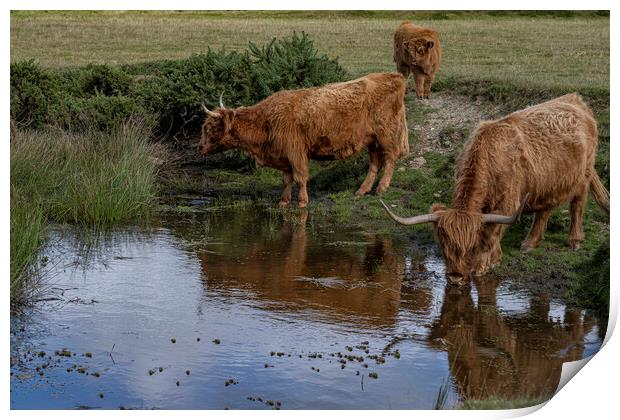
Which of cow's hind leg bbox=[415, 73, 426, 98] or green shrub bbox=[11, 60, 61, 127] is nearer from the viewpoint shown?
green shrub bbox=[11, 60, 61, 127]

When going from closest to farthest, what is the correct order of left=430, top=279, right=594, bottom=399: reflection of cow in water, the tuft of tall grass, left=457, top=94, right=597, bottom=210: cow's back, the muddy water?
1. the muddy water
2. left=430, top=279, right=594, bottom=399: reflection of cow in water
3. the tuft of tall grass
4. left=457, top=94, right=597, bottom=210: cow's back

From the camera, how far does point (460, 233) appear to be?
672 centimetres

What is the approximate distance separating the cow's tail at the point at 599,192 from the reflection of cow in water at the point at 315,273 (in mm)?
1562

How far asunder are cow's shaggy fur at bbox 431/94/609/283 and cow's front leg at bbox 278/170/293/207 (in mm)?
2777

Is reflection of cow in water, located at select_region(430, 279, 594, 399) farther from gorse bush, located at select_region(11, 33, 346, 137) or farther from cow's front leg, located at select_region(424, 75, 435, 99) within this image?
cow's front leg, located at select_region(424, 75, 435, 99)

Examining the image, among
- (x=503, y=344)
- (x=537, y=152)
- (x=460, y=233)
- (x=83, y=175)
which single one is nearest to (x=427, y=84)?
(x=537, y=152)

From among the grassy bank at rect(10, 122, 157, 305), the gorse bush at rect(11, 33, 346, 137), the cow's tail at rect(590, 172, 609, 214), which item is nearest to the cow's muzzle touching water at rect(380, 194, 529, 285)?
the cow's tail at rect(590, 172, 609, 214)

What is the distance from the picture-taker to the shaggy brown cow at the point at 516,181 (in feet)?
22.3

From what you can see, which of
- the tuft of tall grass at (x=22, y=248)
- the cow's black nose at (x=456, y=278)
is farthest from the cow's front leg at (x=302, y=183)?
the tuft of tall grass at (x=22, y=248)

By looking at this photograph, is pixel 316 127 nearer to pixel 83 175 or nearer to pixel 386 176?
pixel 386 176

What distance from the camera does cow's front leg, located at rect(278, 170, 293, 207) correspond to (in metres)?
9.95

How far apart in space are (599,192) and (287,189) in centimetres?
318
